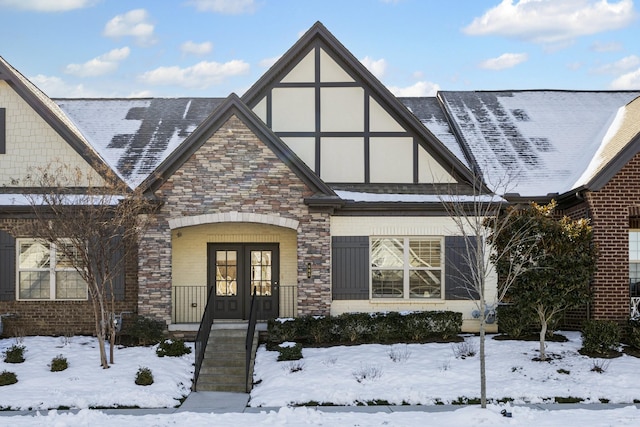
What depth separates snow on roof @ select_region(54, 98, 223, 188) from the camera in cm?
1900

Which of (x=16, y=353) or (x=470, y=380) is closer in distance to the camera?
(x=470, y=380)

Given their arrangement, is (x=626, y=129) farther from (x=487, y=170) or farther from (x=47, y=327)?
(x=47, y=327)

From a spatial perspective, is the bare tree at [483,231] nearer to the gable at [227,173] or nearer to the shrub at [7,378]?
the gable at [227,173]

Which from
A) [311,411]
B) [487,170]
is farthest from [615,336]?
[311,411]

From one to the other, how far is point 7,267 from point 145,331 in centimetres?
447

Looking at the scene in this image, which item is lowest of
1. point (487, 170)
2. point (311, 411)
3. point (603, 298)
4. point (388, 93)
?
point (311, 411)

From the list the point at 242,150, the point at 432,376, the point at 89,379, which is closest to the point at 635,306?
the point at 432,376

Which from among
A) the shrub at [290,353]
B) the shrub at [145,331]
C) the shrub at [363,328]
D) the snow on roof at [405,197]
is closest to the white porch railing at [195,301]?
the shrub at [145,331]

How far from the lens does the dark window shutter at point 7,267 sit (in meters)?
17.0

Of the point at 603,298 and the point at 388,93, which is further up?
the point at 388,93

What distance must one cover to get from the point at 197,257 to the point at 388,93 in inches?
278

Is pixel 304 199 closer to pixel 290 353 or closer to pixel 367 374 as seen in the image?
pixel 290 353

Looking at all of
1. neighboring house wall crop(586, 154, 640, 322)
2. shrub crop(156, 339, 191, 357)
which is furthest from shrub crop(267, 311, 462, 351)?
neighboring house wall crop(586, 154, 640, 322)

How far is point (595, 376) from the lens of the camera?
13.0 meters
